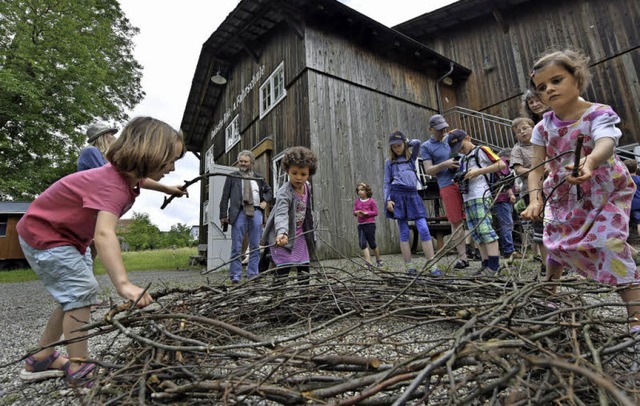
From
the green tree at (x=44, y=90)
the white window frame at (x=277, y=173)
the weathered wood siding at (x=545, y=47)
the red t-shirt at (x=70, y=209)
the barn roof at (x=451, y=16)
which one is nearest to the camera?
the red t-shirt at (x=70, y=209)

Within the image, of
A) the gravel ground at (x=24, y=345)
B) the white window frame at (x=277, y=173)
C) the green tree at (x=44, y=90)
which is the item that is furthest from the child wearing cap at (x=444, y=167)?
the green tree at (x=44, y=90)

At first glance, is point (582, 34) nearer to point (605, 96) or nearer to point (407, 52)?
point (605, 96)

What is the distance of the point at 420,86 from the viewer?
9.45m

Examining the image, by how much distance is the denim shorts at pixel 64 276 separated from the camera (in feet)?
4.61

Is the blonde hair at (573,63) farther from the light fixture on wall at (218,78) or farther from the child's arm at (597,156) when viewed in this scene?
the light fixture on wall at (218,78)

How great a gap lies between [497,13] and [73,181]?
12.1 meters

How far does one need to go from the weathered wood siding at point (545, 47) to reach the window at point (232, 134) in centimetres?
792

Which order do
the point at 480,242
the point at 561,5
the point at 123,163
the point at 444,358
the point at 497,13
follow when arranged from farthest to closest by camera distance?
the point at 497,13
the point at 561,5
the point at 480,242
the point at 123,163
the point at 444,358

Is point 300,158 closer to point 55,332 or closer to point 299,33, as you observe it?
point 55,332

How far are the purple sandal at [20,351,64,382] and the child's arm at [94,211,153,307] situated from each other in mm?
737

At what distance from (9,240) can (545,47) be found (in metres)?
21.9

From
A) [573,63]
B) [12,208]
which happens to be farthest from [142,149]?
[12,208]

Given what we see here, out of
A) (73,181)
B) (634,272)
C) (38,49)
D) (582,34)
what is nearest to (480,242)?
(634,272)

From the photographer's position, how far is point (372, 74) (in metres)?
8.30
